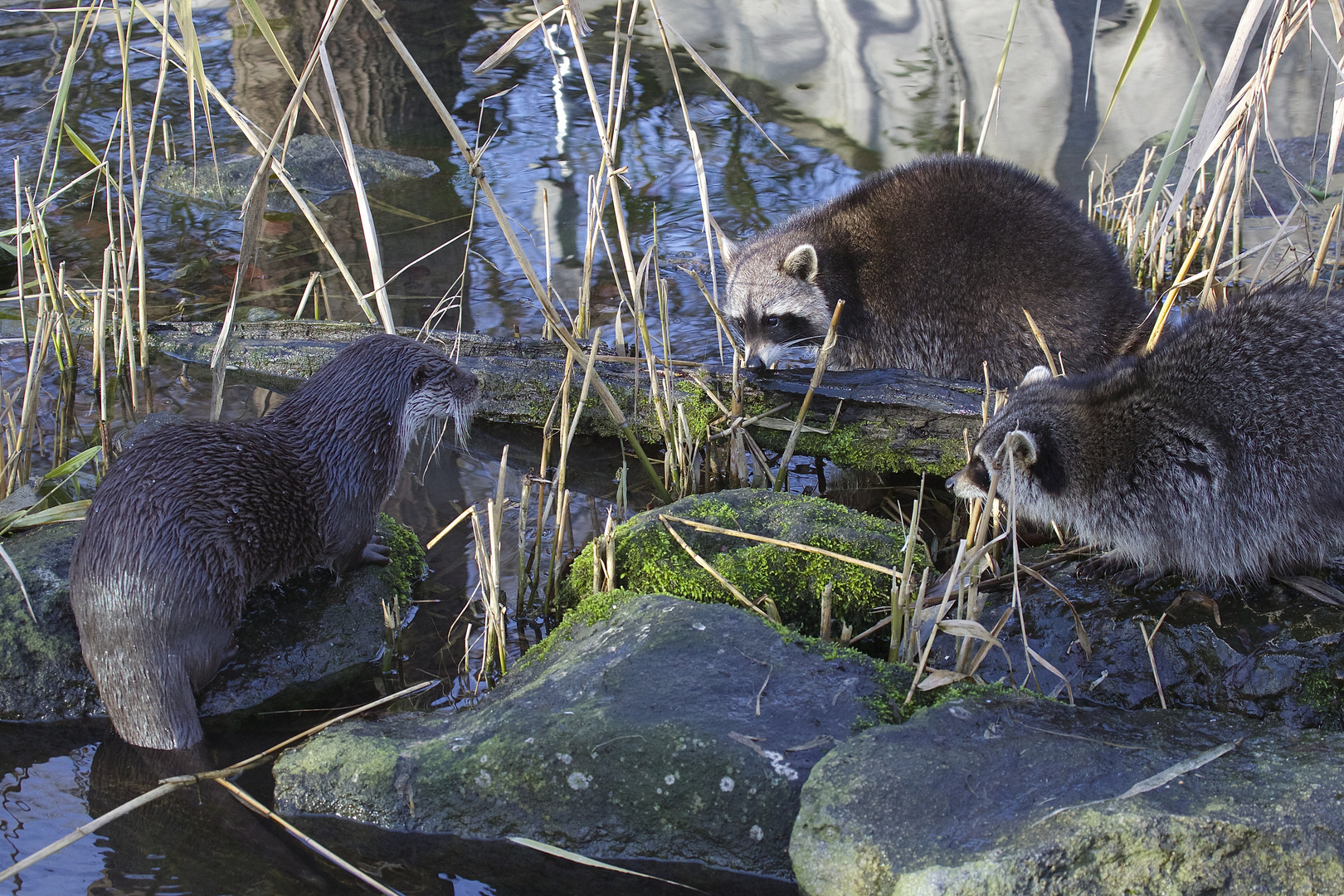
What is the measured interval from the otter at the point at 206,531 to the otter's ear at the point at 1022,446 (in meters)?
2.36

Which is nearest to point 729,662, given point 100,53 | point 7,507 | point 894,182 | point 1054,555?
point 1054,555

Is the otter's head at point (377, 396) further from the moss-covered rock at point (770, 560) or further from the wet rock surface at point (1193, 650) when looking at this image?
the wet rock surface at point (1193, 650)

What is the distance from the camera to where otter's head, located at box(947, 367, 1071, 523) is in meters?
4.02

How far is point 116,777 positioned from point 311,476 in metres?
1.19

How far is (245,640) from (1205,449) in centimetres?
348

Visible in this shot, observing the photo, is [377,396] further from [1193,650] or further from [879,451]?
[1193,650]

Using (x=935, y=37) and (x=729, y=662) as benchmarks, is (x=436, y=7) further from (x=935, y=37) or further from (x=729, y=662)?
(x=729, y=662)

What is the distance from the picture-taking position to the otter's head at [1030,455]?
4016 mm

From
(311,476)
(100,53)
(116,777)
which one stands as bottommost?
(116,777)

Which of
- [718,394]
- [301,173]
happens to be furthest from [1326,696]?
[301,173]

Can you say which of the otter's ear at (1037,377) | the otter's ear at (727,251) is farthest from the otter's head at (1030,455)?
the otter's ear at (727,251)

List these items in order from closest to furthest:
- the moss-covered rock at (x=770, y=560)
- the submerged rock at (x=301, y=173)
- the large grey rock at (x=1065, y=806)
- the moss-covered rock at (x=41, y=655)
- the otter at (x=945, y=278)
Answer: the large grey rock at (x=1065, y=806), the moss-covered rock at (x=41, y=655), the moss-covered rock at (x=770, y=560), the otter at (x=945, y=278), the submerged rock at (x=301, y=173)

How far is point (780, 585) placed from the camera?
4.00m

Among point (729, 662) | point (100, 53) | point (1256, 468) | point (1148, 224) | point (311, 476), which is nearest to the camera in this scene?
point (729, 662)
